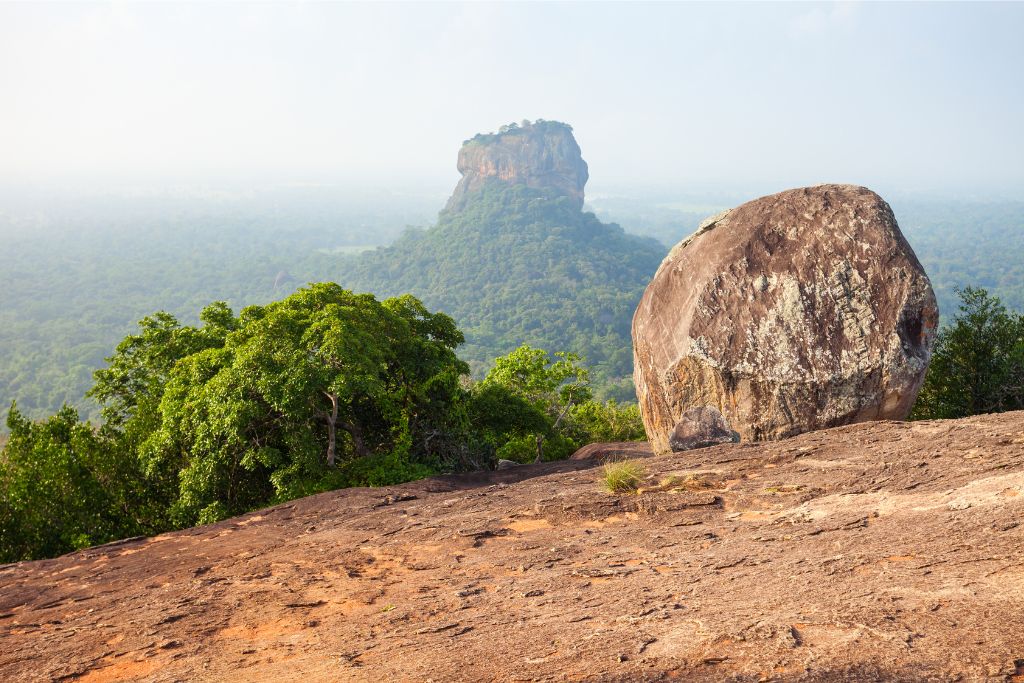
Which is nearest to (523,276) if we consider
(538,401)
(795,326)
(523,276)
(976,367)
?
(523,276)

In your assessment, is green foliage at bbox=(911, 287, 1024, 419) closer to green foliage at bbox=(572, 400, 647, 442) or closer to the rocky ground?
green foliage at bbox=(572, 400, 647, 442)

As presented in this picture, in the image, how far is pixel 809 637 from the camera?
15.7 feet

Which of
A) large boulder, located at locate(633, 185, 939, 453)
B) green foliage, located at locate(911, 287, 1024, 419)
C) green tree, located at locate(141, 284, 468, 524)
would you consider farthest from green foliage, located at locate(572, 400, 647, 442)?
large boulder, located at locate(633, 185, 939, 453)

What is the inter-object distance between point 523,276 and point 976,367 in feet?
494

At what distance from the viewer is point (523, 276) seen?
16862 cm

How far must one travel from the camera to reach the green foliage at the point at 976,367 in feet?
61.3

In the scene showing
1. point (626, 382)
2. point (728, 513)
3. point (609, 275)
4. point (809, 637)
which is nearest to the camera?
point (809, 637)

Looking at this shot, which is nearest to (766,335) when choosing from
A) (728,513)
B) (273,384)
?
(728,513)

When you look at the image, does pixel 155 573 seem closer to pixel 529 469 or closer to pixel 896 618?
pixel 529 469

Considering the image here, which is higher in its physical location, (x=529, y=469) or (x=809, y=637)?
(x=809, y=637)

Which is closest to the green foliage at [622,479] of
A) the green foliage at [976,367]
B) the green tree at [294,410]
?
the green tree at [294,410]

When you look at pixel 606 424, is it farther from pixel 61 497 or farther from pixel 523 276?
pixel 523 276

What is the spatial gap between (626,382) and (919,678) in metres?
94.0

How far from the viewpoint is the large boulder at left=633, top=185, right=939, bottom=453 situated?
1070cm
